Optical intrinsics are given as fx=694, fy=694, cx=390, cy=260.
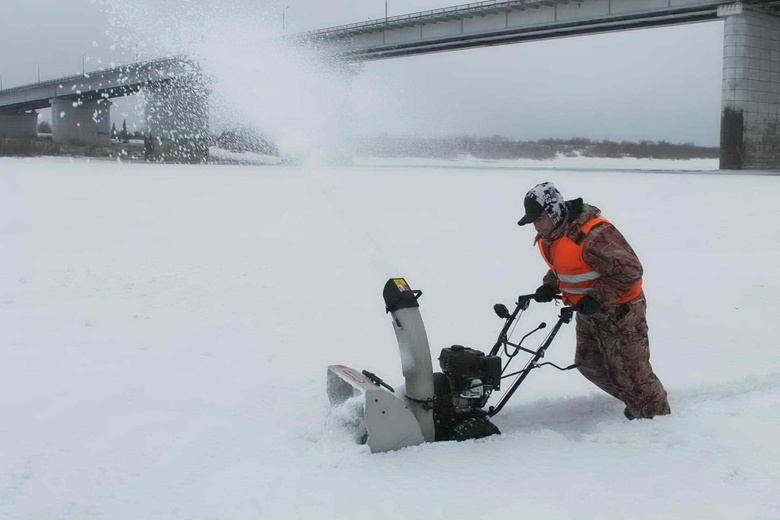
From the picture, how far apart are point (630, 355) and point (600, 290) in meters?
0.54

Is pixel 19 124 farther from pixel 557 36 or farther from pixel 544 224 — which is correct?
pixel 544 224

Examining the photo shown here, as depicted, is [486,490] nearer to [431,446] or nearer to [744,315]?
[431,446]

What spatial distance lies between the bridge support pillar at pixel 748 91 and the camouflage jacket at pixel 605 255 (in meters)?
32.0

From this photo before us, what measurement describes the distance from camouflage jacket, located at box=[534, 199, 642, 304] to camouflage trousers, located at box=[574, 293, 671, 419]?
0.23 metres

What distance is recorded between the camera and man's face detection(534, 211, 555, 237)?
426 cm

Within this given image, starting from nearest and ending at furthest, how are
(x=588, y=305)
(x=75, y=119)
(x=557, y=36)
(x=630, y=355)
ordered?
(x=588, y=305) → (x=630, y=355) → (x=557, y=36) → (x=75, y=119)

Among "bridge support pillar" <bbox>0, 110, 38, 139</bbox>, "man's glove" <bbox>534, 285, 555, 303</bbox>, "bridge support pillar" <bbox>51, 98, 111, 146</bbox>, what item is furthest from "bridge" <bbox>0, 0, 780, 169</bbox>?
"bridge support pillar" <bbox>0, 110, 38, 139</bbox>

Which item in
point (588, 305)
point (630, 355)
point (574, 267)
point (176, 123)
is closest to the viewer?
point (588, 305)

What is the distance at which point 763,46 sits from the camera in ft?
109

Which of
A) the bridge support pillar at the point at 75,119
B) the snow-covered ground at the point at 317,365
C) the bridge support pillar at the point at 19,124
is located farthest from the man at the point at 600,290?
the bridge support pillar at the point at 19,124

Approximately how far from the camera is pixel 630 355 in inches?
177

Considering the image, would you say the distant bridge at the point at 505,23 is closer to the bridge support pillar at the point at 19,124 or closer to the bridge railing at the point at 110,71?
the bridge railing at the point at 110,71

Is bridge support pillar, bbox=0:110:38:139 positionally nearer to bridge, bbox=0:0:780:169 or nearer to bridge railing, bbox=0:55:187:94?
bridge railing, bbox=0:55:187:94

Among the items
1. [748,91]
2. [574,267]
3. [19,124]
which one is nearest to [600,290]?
[574,267]
